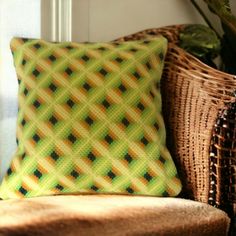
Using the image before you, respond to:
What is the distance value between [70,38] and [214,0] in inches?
20.0

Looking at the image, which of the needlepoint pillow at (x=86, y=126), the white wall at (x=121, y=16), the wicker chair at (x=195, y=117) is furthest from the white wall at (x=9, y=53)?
the wicker chair at (x=195, y=117)

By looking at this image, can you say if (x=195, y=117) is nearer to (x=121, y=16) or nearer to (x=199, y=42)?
(x=199, y=42)

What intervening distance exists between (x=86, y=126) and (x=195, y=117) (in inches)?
12.8

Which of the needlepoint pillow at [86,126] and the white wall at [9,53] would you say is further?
the white wall at [9,53]

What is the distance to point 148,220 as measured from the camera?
1.11 meters

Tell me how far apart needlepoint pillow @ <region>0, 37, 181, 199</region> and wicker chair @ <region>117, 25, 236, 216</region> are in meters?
0.08

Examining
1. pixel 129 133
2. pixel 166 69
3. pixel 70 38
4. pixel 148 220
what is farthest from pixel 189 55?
pixel 148 220

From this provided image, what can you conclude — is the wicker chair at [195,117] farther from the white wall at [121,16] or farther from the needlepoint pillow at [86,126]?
the white wall at [121,16]

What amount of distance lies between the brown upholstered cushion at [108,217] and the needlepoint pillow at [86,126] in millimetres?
56

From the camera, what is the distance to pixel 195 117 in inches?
56.6

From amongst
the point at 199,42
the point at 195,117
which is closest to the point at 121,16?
the point at 199,42

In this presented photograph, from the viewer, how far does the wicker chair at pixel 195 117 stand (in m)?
1.38

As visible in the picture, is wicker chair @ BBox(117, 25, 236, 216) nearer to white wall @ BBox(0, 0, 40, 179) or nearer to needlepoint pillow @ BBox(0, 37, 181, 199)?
needlepoint pillow @ BBox(0, 37, 181, 199)

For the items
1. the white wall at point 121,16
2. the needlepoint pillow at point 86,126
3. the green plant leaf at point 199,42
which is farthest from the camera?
the white wall at point 121,16
